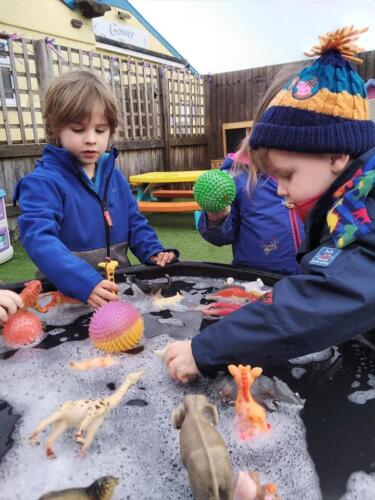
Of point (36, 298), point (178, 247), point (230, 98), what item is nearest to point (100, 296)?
point (36, 298)

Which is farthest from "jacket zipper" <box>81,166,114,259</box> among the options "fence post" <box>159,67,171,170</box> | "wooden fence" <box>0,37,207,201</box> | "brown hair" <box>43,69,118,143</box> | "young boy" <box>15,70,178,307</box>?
"fence post" <box>159,67,171,170</box>

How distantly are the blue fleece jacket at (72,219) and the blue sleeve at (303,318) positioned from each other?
20.0 inches

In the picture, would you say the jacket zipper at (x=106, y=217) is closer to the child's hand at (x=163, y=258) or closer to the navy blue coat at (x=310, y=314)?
the child's hand at (x=163, y=258)

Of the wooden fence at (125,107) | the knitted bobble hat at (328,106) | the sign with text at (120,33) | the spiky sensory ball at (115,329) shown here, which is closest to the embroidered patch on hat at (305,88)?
the knitted bobble hat at (328,106)

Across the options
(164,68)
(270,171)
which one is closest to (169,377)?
(270,171)

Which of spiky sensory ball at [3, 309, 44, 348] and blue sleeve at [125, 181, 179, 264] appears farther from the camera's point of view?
blue sleeve at [125, 181, 179, 264]

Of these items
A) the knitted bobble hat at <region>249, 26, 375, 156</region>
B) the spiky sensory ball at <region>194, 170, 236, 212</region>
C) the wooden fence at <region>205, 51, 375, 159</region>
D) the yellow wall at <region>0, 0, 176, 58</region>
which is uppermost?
the yellow wall at <region>0, 0, 176, 58</region>

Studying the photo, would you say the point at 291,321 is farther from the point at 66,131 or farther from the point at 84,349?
the point at 66,131

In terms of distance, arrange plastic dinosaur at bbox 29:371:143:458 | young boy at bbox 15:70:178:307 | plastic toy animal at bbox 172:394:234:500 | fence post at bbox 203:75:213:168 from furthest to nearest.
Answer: fence post at bbox 203:75:213:168, young boy at bbox 15:70:178:307, plastic dinosaur at bbox 29:371:143:458, plastic toy animal at bbox 172:394:234:500

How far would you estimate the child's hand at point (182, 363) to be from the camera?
791mm

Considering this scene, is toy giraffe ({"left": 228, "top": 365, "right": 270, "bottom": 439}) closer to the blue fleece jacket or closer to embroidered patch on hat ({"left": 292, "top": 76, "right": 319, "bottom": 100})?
embroidered patch on hat ({"left": 292, "top": 76, "right": 319, "bottom": 100})

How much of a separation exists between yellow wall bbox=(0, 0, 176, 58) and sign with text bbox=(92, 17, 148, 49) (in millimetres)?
1207

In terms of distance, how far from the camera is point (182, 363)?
798 millimetres

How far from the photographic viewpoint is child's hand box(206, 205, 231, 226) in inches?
55.5
